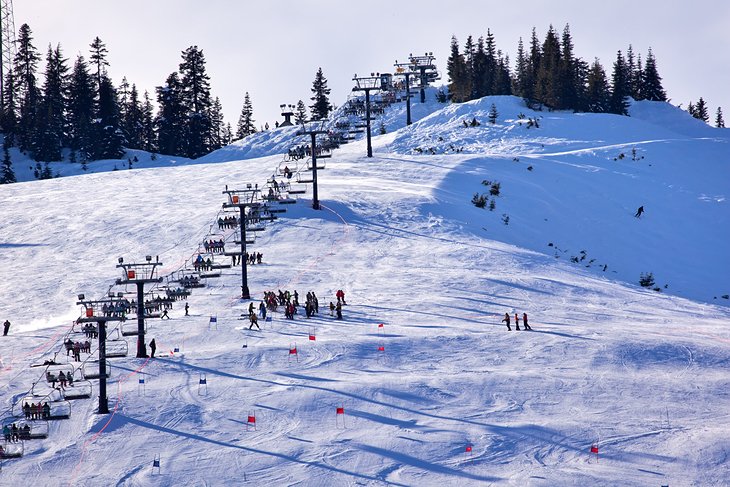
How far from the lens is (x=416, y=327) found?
3747 centimetres

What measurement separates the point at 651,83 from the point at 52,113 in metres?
59.0

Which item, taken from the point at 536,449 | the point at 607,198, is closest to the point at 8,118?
the point at 607,198

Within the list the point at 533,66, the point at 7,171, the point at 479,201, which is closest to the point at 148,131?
the point at 7,171

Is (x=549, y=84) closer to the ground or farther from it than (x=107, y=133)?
farther from it

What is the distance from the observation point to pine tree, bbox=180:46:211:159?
102625mm

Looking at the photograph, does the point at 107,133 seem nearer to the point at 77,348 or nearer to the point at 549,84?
Answer: the point at 549,84

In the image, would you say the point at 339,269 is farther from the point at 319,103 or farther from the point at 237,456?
the point at 319,103

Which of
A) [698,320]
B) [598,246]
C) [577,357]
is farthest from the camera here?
[598,246]

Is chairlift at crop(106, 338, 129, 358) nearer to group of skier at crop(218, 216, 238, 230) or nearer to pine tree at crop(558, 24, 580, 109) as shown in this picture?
group of skier at crop(218, 216, 238, 230)

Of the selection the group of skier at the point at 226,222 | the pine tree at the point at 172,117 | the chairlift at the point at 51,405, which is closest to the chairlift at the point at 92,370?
the chairlift at the point at 51,405

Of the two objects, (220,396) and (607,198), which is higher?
(607,198)

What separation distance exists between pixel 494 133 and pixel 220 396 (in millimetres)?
52778

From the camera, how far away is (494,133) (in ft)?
262

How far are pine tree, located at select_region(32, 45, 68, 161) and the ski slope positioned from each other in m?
19.2
